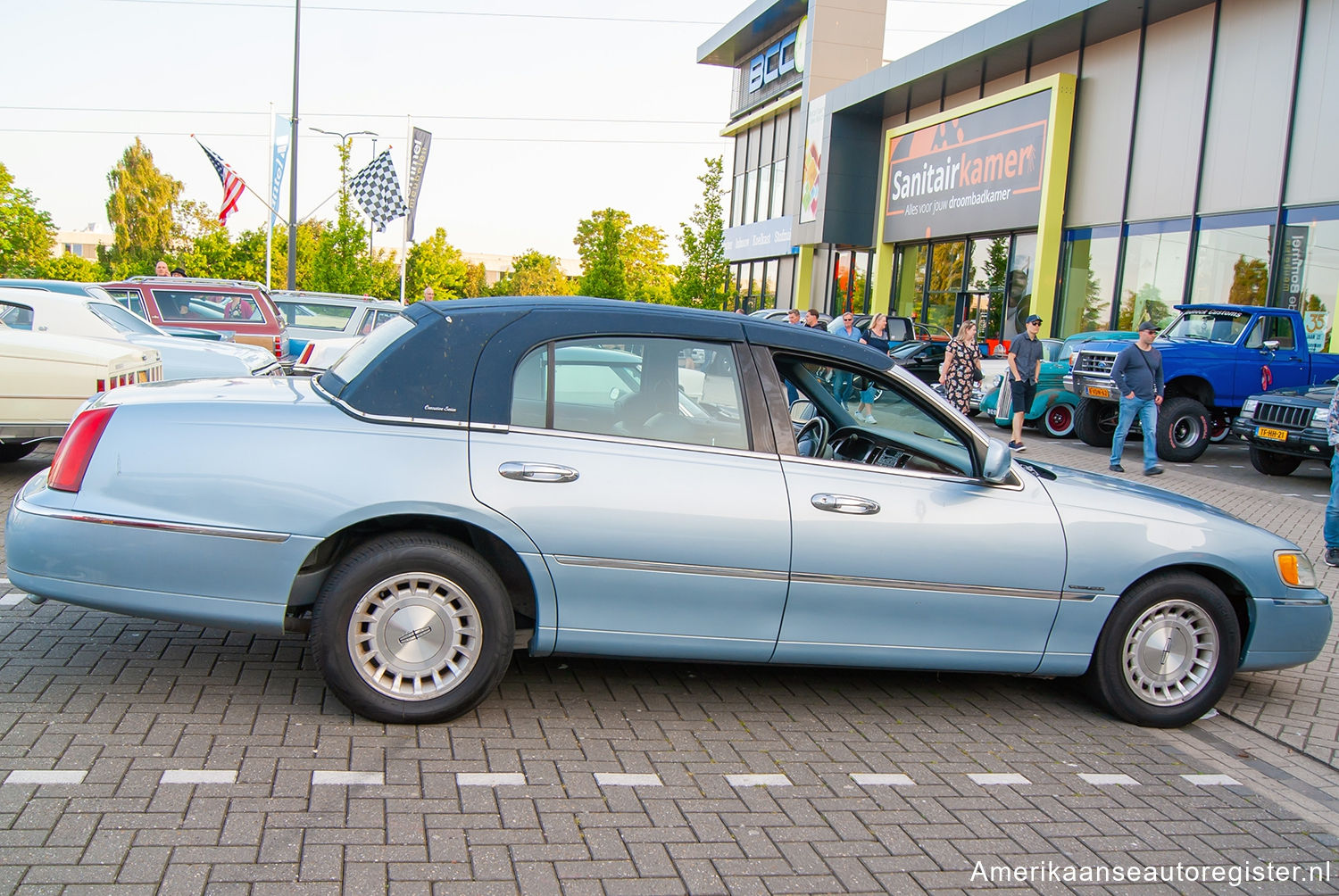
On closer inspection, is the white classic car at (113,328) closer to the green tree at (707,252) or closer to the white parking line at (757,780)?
the white parking line at (757,780)

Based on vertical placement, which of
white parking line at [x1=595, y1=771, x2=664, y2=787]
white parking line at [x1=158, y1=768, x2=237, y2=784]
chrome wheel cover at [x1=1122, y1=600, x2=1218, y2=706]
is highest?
chrome wheel cover at [x1=1122, y1=600, x2=1218, y2=706]

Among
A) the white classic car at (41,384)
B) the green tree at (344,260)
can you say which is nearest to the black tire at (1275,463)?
the white classic car at (41,384)

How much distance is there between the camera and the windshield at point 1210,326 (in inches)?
592

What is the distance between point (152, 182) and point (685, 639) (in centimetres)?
9001

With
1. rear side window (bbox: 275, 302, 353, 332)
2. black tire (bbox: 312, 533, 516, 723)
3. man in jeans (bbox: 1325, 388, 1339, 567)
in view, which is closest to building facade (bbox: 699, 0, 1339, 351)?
man in jeans (bbox: 1325, 388, 1339, 567)

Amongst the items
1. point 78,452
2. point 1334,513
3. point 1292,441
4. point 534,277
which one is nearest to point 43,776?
point 78,452

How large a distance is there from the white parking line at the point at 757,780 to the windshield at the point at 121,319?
9.54 m

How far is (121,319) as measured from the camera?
11492 mm

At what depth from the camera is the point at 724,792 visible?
365cm

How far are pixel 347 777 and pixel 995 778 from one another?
2348mm

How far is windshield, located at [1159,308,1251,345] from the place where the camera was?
1503 centimetres

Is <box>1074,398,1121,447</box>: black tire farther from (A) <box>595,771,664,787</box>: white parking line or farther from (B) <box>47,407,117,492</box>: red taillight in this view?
(B) <box>47,407,117,492</box>: red taillight

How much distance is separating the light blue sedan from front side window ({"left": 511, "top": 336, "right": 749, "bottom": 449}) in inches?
0.4

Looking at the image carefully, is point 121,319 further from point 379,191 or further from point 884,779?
point 379,191
